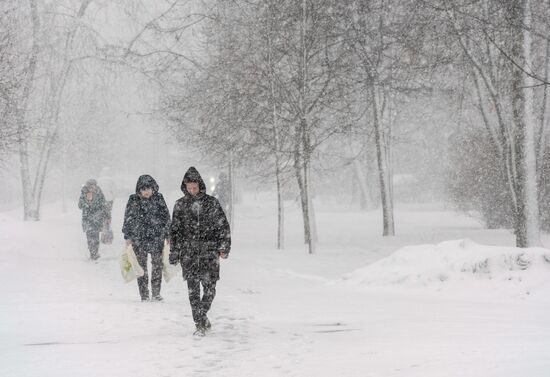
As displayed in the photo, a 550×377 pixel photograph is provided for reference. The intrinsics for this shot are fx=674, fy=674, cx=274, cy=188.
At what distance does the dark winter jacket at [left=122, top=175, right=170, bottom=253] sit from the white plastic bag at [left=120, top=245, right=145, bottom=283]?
14 cm

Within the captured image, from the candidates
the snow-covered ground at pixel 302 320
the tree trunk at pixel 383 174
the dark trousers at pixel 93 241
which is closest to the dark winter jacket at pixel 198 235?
the snow-covered ground at pixel 302 320

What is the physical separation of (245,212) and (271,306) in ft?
91.6

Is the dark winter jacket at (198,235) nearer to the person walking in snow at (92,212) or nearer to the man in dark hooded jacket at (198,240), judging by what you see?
the man in dark hooded jacket at (198,240)

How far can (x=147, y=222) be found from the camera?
9773 millimetres

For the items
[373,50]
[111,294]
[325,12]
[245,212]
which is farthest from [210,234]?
[245,212]

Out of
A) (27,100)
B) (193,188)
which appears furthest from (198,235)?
(27,100)

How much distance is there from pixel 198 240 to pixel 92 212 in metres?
8.65

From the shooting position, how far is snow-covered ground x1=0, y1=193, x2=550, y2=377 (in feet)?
19.2

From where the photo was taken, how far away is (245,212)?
1473 inches

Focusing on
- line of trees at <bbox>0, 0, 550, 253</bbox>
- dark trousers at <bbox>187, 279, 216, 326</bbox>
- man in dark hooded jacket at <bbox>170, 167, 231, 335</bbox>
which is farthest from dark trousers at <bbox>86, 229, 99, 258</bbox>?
dark trousers at <bbox>187, 279, 216, 326</bbox>

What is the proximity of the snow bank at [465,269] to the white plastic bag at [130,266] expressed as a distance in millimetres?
3690

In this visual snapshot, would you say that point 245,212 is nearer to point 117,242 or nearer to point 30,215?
point 30,215

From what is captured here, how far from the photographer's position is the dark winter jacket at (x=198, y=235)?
768cm

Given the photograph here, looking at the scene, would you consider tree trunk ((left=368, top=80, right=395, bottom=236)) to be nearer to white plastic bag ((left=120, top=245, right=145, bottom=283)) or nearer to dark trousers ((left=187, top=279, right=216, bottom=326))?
white plastic bag ((left=120, top=245, right=145, bottom=283))
